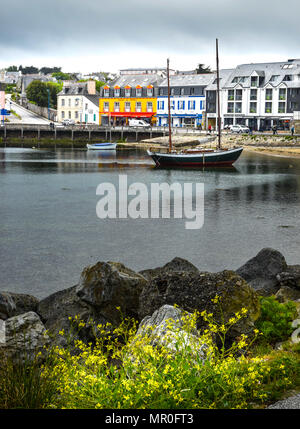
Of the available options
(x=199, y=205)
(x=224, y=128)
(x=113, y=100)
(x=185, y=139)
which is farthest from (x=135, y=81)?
(x=199, y=205)

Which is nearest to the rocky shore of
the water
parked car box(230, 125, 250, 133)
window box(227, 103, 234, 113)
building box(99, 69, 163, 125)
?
the water

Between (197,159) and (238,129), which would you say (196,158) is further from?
(238,129)

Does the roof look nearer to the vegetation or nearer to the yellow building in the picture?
the yellow building

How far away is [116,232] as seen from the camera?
23812 mm

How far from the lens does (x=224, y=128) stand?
339 ft

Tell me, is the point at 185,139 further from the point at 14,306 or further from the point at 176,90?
the point at 14,306

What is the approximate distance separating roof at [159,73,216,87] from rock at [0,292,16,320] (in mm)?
100837

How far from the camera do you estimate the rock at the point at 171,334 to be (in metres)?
6.85

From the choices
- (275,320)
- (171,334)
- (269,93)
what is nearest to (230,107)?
(269,93)

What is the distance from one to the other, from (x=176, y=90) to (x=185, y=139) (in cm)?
2427

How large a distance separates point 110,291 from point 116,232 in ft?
42.5

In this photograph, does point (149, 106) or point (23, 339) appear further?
point (149, 106)

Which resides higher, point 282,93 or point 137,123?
point 282,93

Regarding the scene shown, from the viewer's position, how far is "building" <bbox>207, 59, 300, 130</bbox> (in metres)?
98.2
